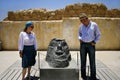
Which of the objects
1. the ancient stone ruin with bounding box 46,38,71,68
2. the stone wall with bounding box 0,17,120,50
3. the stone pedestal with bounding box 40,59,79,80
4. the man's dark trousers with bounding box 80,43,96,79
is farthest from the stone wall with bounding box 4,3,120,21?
the stone pedestal with bounding box 40,59,79,80

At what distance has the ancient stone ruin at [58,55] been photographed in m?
6.02

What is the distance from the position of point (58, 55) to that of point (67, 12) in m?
9.45

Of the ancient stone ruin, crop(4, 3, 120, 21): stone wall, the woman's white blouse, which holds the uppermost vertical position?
crop(4, 3, 120, 21): stone wall

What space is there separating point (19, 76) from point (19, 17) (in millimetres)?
9507

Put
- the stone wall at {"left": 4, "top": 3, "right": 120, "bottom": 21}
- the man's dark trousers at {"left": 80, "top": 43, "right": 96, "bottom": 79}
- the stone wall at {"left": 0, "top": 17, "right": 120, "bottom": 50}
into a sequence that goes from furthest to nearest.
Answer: the stone wall at {"left": 4, "top": 3, "right": 120, "bottom": 21} → the stone wall at {"left": 0, "top": 17, "right": 120, "bottom": 50} → the man's dark trousers at {"left": 80, "top": 43, "right": 96, "bottom": 79}

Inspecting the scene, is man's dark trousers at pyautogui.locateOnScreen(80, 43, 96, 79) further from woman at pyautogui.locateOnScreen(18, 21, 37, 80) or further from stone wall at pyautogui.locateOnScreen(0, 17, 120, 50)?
stone wall at pyautogui.locateOnScreen(0, 17, 120, 50)

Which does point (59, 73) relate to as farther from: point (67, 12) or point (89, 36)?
point (67, 12)

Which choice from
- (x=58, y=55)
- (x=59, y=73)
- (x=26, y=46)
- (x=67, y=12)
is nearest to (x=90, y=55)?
(x=58, y=55)

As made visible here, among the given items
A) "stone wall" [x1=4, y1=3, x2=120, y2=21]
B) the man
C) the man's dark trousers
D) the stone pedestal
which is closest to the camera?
the stone pedestal

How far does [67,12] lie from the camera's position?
15.3 meters

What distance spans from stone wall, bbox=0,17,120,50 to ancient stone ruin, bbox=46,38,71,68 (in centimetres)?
620

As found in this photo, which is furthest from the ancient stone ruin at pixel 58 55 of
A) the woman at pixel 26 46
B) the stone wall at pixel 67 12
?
the stone wall at pixel 67 12

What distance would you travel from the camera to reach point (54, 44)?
6.40 meters

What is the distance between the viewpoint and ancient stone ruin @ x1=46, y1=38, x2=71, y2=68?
6.02m
